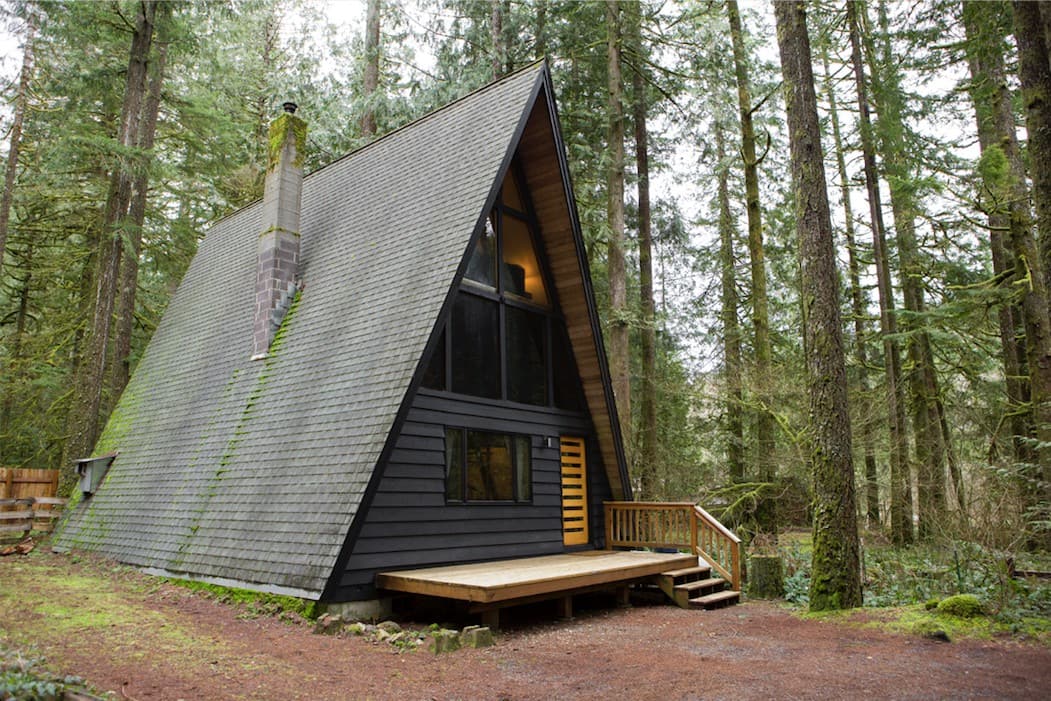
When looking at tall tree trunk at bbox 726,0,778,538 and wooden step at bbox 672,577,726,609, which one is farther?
tall tree trunk at bbox 726,0,778,538

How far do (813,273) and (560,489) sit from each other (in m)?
4.38

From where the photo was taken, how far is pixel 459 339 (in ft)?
27.6

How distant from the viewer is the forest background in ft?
38.1

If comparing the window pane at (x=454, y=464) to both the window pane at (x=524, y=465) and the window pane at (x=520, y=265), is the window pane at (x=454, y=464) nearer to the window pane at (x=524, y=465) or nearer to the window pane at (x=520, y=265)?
the window pane at (x=524, y=465)

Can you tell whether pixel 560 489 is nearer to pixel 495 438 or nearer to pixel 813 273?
pixel 495 438

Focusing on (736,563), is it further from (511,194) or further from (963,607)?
(511,194)

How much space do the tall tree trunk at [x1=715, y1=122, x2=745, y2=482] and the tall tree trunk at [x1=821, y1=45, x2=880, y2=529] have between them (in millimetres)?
2394

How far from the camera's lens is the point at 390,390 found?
6.90 metres

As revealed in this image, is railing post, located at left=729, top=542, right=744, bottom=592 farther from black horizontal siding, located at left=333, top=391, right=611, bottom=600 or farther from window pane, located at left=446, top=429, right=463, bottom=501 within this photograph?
window pane, located at left=446, top=429, right=463, bottom=501

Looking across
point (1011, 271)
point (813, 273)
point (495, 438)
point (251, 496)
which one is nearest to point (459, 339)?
point (495, 438)

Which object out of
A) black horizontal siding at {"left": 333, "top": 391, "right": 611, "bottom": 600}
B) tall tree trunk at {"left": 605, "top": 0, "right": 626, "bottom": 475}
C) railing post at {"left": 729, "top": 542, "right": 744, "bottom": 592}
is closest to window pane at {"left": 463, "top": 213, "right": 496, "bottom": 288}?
black horizontal siding at {"left": 333, "top": 391, "right": 611, "bottom": 600}

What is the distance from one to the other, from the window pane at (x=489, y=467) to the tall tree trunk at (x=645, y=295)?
5.91 meters

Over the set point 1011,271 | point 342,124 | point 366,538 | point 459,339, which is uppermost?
point 342,124

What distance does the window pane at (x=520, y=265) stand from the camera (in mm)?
9383
